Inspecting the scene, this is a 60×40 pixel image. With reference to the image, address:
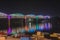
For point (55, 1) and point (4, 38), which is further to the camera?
point (55, 1)

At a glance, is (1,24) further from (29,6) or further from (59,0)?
(59,0)

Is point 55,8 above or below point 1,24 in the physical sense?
above

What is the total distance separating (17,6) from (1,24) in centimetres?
37

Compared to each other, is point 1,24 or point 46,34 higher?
point 1,24

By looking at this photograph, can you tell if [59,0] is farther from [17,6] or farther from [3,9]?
[3,9]

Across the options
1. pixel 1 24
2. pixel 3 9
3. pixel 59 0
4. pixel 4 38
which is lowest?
pixel 4 38

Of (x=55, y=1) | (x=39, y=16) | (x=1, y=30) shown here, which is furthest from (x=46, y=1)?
(x=1, y=30)

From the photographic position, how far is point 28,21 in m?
2.13

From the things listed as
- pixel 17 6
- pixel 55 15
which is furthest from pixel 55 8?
pixel 17 6

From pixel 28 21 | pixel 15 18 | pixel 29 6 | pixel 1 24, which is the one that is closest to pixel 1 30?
pixel 1 24

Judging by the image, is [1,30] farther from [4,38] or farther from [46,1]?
[46,1]

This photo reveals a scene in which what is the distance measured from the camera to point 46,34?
2.13m

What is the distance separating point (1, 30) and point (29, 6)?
0.55 metres

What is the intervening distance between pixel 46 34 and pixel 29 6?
496mm
